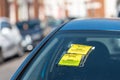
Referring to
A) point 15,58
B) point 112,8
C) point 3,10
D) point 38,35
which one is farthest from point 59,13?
point 15,58

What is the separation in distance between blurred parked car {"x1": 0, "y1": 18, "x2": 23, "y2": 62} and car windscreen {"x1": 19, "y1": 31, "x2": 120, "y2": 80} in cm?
1302

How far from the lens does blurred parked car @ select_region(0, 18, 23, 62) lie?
59.3ft

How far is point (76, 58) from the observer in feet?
14.7

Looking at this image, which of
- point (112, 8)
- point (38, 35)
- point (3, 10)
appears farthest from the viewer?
point (112, 8)

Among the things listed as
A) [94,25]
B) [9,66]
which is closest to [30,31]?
[9,66]

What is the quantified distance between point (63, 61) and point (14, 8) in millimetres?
36962

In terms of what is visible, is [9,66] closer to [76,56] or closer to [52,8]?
[76,56]

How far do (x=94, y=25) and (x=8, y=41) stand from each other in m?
14.4

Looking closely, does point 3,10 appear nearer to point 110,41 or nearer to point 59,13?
point 59,13

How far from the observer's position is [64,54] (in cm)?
462

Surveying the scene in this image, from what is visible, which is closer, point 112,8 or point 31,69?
point 31,69

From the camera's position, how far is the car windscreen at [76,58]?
4.43 m

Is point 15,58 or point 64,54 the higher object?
point 64,54

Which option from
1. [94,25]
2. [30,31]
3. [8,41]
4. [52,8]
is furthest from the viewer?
[52,8]
